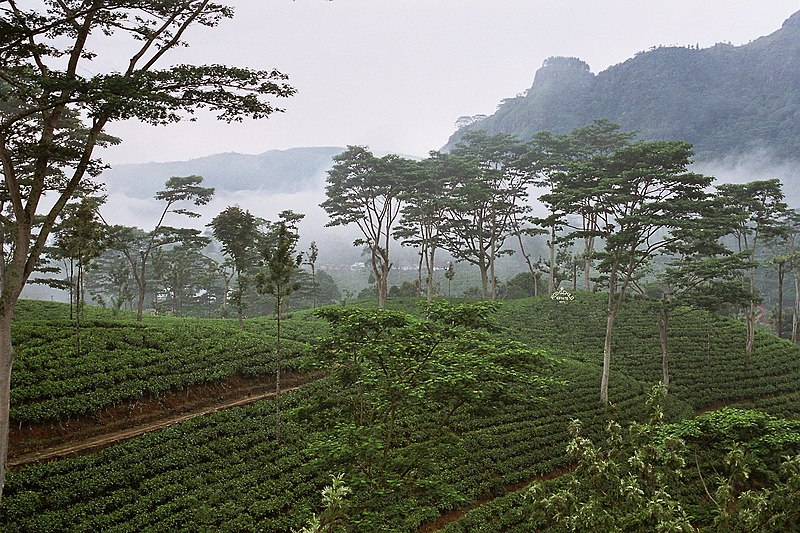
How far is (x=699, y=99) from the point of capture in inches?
4988

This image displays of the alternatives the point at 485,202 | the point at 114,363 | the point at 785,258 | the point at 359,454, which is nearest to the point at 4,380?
the point at 359,454

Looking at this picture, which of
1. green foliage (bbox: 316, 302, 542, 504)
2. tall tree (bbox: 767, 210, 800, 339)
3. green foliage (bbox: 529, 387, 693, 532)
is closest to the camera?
green foliage (bbox: 529, 387, 693, 532)

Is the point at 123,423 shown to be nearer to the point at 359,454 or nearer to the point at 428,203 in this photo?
the point at 359,454

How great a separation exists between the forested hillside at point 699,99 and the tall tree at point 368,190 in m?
76.9

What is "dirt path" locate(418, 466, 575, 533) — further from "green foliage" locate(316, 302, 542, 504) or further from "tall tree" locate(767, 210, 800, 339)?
"tall tree" locate(767, 210, 800, 339)

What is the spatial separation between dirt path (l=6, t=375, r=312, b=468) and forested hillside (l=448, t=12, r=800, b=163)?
329ft

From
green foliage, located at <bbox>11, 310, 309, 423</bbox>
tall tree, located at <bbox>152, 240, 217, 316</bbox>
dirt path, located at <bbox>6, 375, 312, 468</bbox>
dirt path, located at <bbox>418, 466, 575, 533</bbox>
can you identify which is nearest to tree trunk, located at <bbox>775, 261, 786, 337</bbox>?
dirt path, located at <bbox>418, 466, 575, 533</bbox>

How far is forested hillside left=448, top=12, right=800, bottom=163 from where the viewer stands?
4478 inches

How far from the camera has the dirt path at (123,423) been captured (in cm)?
1352

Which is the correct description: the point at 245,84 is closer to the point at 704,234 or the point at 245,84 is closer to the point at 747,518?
the point at 747,518

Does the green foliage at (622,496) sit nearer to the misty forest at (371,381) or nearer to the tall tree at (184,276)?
the misty forest at (371,381)

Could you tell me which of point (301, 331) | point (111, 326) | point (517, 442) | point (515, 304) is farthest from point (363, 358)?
point (515, 304)

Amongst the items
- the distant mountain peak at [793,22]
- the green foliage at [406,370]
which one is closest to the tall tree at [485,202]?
the green foliage at [406,370]

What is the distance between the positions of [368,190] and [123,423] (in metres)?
26.8
